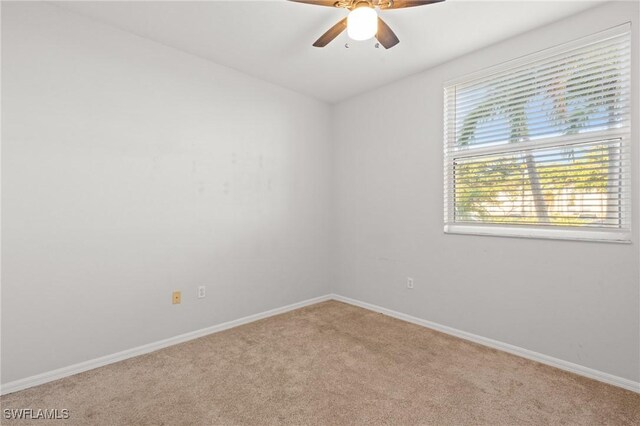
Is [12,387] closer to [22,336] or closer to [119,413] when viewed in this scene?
[22,336]

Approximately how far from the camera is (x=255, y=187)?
331cm

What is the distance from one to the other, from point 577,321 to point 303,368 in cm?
199

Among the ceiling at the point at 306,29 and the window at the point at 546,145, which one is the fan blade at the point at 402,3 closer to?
the ceiling at the point at 306,29

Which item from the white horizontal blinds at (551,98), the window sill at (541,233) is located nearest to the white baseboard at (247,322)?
the window sill at (541,233)

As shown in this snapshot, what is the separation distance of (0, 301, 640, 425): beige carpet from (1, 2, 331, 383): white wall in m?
0.38

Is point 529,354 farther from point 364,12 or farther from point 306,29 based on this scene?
point 306,29

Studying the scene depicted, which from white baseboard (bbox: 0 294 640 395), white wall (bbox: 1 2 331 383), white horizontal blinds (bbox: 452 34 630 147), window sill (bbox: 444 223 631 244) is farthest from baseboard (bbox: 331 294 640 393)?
white horizontal blinds (bbox: 452 34 630 147)

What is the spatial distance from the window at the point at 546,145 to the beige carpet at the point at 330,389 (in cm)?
105

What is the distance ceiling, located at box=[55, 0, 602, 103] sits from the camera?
2.17 metres

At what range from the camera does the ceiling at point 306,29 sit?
85.3 inches

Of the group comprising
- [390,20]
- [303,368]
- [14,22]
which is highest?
[390,20]

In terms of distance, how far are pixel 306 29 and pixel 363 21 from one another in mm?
793

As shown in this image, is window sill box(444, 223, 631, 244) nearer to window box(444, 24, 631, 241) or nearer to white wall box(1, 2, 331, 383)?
window box(444, 24, 631, 241)

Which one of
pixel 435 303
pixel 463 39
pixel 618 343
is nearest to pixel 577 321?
pixel 618 343
